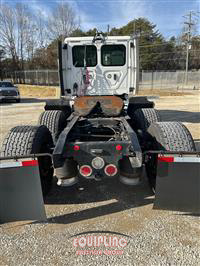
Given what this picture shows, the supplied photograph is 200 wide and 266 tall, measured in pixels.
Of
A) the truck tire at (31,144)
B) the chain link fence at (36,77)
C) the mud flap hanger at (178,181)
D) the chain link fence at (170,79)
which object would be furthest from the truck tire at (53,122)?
the chain link fence at (170,79)

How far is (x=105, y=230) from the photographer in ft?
8.55

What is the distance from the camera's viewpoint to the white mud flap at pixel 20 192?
2.51 meters

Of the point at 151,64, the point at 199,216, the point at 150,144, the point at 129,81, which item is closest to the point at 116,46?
the point at 129,81

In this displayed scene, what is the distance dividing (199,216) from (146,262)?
105 centimetres

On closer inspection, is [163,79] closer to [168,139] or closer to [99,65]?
[99,65]

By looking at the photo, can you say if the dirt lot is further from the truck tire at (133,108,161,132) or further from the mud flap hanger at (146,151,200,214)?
the truck tire at (133,108,161,132)

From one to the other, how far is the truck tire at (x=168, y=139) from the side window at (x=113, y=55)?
3.22m

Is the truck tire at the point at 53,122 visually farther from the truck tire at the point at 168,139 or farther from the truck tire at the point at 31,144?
the truck tire at the point at 168,139

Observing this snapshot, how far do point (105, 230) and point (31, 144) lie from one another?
130 centimetres

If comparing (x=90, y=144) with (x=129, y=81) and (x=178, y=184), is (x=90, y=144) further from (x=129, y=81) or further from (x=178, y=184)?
(x=129, y=81)

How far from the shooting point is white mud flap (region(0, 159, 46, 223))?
251 cm

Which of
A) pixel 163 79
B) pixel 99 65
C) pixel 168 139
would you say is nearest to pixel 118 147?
pixel 168 139

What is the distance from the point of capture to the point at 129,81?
6.20 metres

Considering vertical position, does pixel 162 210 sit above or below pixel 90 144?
below
